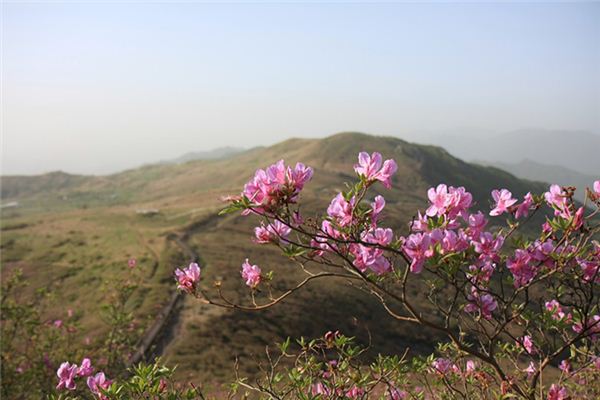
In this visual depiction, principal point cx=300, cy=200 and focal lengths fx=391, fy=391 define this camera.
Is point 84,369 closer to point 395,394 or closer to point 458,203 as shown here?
point 395,394

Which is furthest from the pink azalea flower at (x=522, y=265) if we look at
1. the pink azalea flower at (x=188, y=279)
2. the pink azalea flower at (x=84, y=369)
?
the pink azalea flower at (x=84, y=369)

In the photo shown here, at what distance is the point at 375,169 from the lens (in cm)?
291

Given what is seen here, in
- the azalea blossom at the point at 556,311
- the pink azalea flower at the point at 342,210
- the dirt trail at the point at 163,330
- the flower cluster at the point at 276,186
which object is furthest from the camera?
the dirt trail at the point at 163,330

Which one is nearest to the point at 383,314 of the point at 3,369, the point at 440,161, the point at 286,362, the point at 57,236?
the point at 286,362

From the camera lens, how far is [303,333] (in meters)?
27.0

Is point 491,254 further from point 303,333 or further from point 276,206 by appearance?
point 303,333

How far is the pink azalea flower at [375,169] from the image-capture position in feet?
9.33

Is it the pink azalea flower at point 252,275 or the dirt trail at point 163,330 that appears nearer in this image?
the pink azalea flower at point 252,275

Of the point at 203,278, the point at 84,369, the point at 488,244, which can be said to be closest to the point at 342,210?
the point at 488,244

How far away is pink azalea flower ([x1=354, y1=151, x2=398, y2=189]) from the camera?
2844mm

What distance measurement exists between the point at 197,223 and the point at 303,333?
22.3 meters

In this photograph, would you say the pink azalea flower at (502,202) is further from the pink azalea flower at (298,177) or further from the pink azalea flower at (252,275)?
the pink azalea flower at (252,275)

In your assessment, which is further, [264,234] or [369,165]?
[264,234]

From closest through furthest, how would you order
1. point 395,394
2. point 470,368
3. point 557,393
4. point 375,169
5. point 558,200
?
point 375,169 < point 558,200 < point 557,393 < point 395,394 < point 470,368
